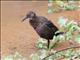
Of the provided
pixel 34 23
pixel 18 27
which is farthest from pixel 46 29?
pixel 18 27

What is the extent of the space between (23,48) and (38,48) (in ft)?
1.03

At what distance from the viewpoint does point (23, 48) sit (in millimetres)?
6441

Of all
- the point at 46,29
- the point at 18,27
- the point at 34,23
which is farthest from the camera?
the point at 18,27

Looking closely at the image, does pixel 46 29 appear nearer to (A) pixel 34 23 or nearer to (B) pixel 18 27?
(A) pixel 34 23

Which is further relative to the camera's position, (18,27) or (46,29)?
(18,27)

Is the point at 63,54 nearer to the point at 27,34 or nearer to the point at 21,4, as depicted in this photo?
the point at 27,34

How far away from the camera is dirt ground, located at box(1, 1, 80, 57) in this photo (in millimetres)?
6539

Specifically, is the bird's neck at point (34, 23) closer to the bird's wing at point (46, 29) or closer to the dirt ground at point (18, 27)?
the bird's wing at point (46, 29)

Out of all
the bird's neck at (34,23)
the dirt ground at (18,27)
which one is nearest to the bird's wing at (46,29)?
the bird's neck at (34,23)

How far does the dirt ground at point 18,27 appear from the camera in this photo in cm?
654

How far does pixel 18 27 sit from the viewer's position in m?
8.39

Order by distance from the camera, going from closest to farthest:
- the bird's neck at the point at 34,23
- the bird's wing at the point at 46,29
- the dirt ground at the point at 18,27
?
the bird's wing at the point at 46,29, the bird's neck at the point at 34,23, the dirt ground at the point at 18,27

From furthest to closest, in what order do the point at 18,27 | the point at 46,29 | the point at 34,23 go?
the point at 18,27, the point at 34,23, the point at 46,29

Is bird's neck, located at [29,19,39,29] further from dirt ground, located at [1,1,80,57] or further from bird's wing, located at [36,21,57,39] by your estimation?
dirt ground, located at [1,1,80,57]
